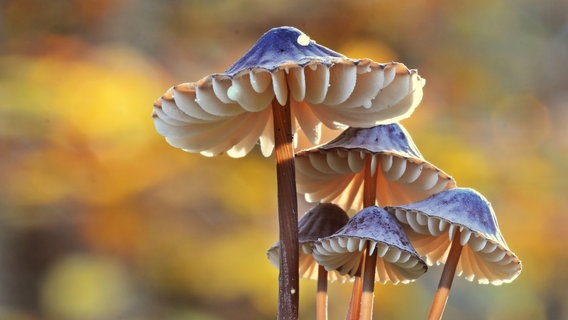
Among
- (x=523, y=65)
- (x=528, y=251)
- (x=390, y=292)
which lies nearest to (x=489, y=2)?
(x=523, y=65)

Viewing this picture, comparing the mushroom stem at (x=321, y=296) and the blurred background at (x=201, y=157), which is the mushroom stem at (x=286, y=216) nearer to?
the mushroom stem at (x=321, y=296)

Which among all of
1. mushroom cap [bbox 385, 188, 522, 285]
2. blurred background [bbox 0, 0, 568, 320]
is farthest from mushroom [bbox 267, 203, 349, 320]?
blurred background [bbox 0, 0, 568, 320]

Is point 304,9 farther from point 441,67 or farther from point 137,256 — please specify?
point 137,256

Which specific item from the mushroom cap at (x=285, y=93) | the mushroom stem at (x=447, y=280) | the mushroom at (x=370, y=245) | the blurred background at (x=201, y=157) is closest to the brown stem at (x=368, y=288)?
the mushroom at (x=370, y=245)

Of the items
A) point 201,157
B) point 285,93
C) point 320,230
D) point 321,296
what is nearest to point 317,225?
point 320,230

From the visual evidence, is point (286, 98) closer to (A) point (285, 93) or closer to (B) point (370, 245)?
(A) point (285, 93)

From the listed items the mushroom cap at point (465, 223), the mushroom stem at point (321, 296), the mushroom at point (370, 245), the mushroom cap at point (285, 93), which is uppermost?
the mushroom cap at point (285, 93)

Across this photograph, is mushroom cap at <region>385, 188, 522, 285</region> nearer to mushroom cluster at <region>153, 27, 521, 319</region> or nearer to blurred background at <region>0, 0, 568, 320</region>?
mushroom cluster at <region>153, 27, 521, 319</region>
